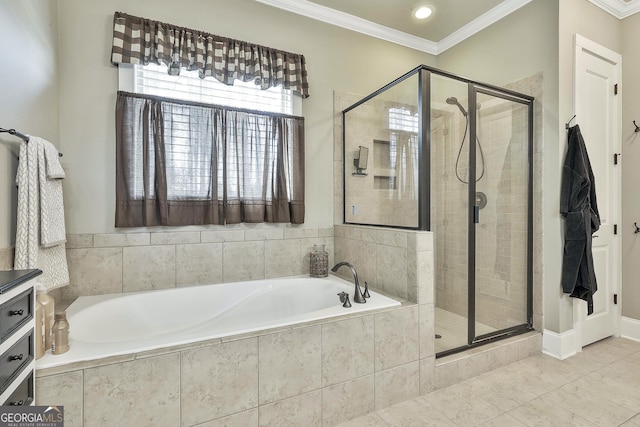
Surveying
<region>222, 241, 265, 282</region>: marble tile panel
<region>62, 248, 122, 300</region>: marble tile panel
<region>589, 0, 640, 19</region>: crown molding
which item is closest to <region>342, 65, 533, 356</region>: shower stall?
<region>222, 241, 265, 282</region>: marble tile panel

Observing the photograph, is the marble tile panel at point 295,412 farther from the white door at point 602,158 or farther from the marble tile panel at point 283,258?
the white door at point 602,158

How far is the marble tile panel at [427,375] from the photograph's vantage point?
1954 millimetres

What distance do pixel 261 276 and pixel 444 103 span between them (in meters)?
2.04

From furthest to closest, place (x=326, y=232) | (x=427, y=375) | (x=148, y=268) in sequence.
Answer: (x=326, y=232), (x=148, y=268), (x=427, y=375)

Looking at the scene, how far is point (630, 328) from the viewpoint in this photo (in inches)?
107

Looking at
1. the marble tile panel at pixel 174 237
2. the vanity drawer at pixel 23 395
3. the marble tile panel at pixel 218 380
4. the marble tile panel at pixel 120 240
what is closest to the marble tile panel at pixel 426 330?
the marble tile panel at pixel 218 380

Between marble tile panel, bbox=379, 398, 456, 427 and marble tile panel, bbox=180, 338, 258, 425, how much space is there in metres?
0.79

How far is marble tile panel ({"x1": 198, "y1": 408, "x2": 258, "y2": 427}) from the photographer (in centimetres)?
142

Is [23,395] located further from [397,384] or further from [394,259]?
[394,259]

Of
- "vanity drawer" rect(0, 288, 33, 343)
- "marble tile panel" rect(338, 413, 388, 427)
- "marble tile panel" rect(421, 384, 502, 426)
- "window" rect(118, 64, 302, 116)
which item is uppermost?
"window" rect(118, 64, 302, 116)

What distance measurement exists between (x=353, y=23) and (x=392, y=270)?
2373 mm

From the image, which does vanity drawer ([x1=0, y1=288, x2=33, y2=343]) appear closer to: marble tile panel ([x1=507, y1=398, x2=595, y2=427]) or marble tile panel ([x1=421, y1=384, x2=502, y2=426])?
marble tile panel ([x1=421, y1=384, x2=502, y2=426])

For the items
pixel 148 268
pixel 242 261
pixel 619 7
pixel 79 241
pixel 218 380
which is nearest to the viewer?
pixel 218 380

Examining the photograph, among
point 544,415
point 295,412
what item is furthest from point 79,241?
point 544,415
